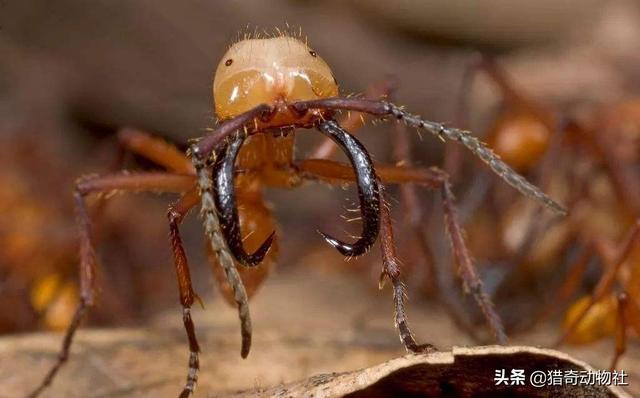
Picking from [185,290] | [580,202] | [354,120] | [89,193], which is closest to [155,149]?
[89,193]

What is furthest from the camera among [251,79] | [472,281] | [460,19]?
[460,19]

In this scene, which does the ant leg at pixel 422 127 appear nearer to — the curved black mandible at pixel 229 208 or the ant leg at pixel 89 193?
the curved black mandible at pixel 229 208

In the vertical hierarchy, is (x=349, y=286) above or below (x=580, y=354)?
above

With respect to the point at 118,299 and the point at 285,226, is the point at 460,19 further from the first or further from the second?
the point at 118,299

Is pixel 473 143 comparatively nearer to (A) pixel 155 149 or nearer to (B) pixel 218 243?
(B) pixel 218 243

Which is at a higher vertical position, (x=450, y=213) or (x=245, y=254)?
(x=450, y=213)

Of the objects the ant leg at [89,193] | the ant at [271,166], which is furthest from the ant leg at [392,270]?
the ant leg at [89,193]

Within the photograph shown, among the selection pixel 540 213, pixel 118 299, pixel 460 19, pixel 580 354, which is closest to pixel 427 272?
pixel 540 213
